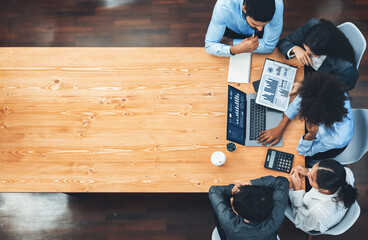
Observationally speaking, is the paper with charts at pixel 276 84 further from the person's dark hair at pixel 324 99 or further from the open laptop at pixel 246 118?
the person's dark hair at pixel 324 99

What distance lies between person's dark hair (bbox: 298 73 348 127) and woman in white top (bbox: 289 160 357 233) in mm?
252

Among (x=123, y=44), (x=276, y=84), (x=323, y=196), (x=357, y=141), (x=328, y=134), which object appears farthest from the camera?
(x=123, y=44)

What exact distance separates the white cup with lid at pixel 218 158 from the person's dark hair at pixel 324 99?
538 millimetres

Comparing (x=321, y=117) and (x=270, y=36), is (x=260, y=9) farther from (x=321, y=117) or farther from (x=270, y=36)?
(x=321, y=117)

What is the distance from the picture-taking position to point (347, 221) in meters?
1.58

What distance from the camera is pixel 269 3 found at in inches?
66.6

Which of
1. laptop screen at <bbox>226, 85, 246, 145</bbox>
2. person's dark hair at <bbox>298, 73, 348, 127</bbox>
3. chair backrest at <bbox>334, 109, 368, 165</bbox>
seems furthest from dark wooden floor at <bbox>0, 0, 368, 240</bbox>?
person's dark hair at <bbox>298, 73, 348, 127</bbox>

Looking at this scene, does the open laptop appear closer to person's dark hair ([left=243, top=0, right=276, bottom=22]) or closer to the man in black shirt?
the man in black shirt

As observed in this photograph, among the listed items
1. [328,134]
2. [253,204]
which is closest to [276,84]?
[328,134]

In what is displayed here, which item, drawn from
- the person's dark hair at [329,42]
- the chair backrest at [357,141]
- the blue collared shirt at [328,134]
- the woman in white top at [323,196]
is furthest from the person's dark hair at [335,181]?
the person's dark hair at [329,42]

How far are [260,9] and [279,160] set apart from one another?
904 millimetres

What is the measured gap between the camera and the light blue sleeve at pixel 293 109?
69.5 inches

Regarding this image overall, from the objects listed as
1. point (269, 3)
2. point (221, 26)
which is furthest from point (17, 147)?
point (269, 3)

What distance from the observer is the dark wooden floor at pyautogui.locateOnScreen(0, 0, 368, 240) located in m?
2.55
